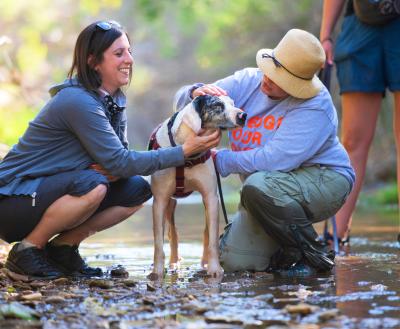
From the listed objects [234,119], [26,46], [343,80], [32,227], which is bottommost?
[32,227]

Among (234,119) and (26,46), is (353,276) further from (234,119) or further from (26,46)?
(26,46)

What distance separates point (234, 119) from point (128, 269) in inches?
49.9

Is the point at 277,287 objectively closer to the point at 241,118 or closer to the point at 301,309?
the point at 301,309

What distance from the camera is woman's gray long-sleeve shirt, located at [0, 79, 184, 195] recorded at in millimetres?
4633

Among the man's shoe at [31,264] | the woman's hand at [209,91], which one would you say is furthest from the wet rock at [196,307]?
the woman's hand at [209,91]

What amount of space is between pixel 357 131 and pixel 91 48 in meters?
2.24

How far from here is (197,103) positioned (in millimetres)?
4750

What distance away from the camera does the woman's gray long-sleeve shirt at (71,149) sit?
15.2 ft

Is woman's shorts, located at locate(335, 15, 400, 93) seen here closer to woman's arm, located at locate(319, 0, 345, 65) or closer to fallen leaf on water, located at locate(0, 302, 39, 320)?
woman's arm, located at locate(319, 0, 345, 65)

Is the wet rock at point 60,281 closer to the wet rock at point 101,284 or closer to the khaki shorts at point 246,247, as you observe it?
the wet rock at point 101,284

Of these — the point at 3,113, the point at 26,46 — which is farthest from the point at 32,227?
the point at 26,46

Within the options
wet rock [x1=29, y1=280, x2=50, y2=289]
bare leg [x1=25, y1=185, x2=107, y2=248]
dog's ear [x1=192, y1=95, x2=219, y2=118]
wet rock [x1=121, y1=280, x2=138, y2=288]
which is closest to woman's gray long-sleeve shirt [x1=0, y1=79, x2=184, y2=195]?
bare leg [x1=25, y1=185, x2=107, y2=248]

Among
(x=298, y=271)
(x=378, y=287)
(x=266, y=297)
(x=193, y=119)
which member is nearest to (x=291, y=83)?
(x=193, y=119)

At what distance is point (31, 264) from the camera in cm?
466
